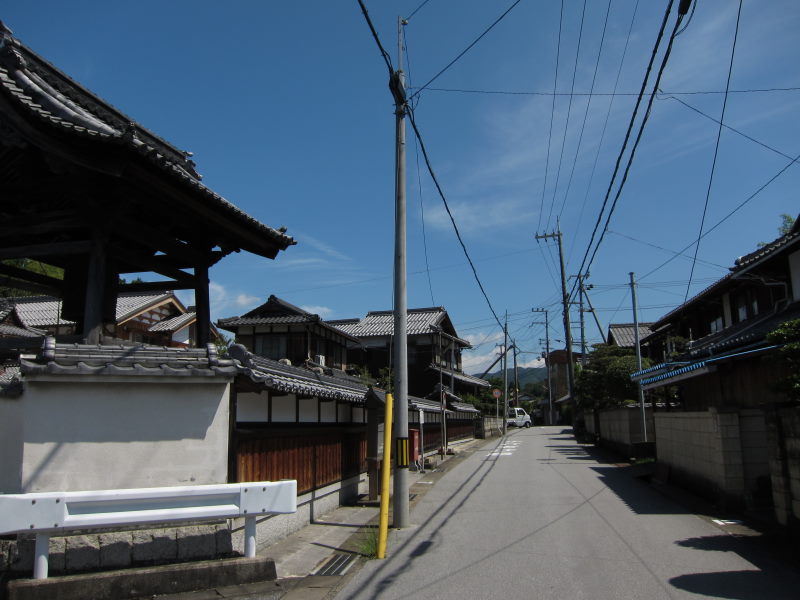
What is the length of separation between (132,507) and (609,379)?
80.9 ft

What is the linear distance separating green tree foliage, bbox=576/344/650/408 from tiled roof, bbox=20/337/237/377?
22655 mm

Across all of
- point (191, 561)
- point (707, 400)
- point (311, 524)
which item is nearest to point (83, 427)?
point (191, 561)

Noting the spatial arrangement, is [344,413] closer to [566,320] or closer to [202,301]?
[202,301]

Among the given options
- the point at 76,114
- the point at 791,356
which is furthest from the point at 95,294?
the point at 791,356

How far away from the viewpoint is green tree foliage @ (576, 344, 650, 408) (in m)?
27.4

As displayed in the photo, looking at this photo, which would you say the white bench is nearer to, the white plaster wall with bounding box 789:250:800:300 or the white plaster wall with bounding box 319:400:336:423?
the white plaster wall with bounding box 319:400:336:423

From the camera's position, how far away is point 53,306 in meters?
31.0

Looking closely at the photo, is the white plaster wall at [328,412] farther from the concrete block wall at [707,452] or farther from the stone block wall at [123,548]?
the concrete block wall at [707,452]

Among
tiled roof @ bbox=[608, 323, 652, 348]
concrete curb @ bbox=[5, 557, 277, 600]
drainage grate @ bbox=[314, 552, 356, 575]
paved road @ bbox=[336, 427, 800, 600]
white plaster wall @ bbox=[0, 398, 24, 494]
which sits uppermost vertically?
tiled roof @ bbox=[608, 323, 652, 348]

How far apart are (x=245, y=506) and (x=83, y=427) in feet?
7.13

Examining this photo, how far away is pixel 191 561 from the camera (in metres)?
7.11

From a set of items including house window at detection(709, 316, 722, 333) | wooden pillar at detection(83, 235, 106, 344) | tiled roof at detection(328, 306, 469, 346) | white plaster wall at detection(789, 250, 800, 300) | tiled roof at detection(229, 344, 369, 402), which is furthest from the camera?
tiled roof at detection(328, 306, 469, 346)

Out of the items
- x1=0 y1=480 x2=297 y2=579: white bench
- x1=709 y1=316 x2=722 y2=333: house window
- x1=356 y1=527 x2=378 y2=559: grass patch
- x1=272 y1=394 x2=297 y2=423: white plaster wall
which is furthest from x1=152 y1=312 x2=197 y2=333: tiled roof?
x1=709 y1=316 x2=722 y2=333: house window

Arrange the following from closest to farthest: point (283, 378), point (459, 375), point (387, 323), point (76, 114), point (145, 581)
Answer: point (145, 581) < point (76, 114) < point (283, 378) < point (387, 323) < point (459, 375)
